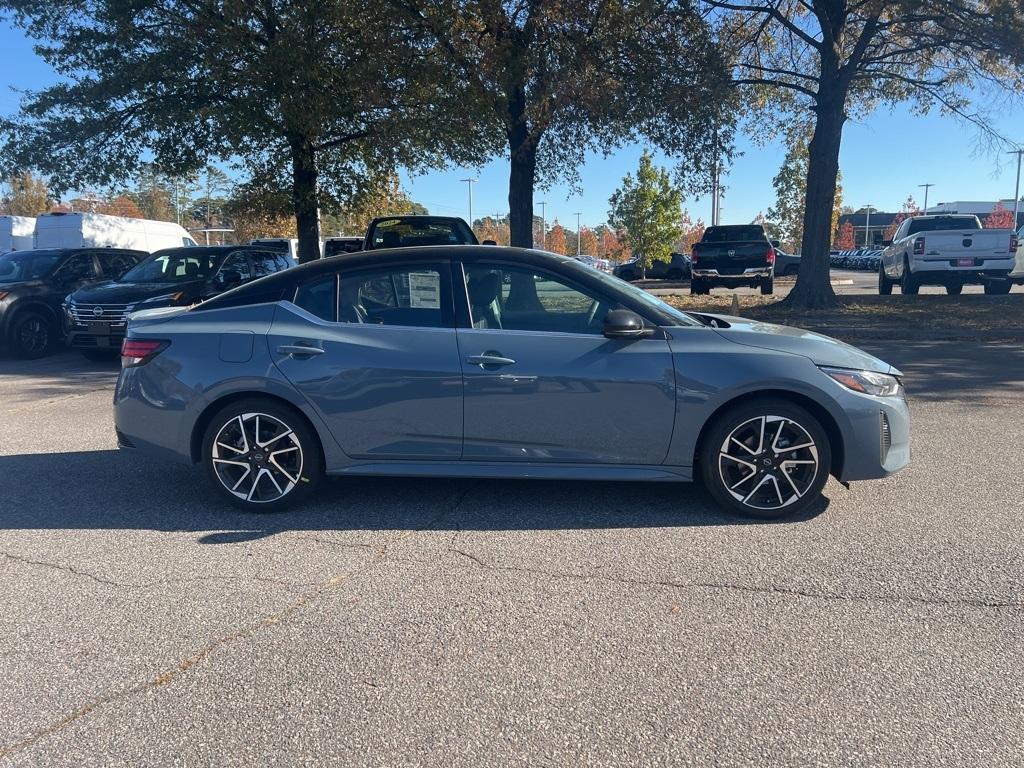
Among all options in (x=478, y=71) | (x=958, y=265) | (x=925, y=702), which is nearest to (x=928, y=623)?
(x=925, y=702)

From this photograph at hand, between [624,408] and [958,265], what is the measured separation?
49.4ft

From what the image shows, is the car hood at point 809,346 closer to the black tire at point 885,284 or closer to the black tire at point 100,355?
the black tire at point 100,355

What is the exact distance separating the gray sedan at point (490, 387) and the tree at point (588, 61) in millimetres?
9470

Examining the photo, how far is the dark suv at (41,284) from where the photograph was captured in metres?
12.1

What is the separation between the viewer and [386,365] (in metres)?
4.70

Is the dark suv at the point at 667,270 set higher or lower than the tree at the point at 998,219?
lower

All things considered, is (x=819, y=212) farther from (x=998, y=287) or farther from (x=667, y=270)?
(x=667, y=270)

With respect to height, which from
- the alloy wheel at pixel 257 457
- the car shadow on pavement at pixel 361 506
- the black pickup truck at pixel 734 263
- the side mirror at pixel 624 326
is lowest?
the car shadow on pavement at pixel 361 506

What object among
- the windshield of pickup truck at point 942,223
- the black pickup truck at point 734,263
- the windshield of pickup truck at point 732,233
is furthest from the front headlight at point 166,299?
the windshield of pickup truck at point 942,223

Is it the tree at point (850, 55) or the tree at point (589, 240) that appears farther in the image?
the tree at point (589, 240)

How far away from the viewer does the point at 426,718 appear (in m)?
2.77

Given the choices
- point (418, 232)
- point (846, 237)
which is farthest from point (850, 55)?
point (846, 237)

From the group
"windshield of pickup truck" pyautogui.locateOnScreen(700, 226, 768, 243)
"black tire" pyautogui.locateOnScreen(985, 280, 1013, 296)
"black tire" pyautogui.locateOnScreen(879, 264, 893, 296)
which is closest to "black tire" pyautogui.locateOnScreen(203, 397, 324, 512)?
"black tire" pyautogui.locateOnScreen(985, 280, 1013, 296)

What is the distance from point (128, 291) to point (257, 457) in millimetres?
7588
